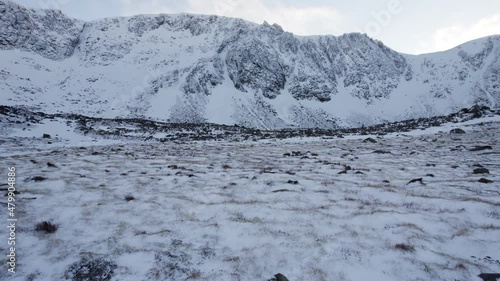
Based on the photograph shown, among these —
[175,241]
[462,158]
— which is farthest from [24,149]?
[462,158]

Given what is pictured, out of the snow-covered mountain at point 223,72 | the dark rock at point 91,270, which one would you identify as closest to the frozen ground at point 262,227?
the dark rock at point 91,270

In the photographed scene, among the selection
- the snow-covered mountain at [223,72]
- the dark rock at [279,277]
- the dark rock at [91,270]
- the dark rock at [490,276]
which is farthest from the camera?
the snow-covered mountain at [223,72]

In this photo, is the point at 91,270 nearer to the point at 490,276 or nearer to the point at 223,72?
the point at 490,276

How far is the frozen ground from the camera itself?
427 centimetres

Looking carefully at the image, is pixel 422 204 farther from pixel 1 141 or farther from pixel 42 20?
pixel 42 20

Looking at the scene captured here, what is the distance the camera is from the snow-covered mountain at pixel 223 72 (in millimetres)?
78000

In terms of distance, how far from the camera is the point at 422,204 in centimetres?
639

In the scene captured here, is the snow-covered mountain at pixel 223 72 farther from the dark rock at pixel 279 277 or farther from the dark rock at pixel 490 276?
the dark rock at pixel 490 276

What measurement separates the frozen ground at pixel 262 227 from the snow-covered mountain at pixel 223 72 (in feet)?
217

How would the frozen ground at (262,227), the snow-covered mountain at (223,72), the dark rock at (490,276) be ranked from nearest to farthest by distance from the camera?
the dark rock at (490,276)
the frozen ground at (262,227)
the snow-covered mountain at (223,72)

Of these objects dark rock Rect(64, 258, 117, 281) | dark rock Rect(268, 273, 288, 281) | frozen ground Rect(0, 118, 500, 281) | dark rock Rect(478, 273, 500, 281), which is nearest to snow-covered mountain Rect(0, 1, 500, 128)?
frozen ground Rect(0, 118, 500, 281)

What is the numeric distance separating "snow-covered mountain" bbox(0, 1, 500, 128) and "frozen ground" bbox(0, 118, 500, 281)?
65996 millimetres

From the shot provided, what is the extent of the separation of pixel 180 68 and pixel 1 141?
251ft

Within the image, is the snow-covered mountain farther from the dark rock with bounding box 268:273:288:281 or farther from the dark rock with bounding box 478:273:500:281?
the dark rock with bounding box 478:273:500:281
